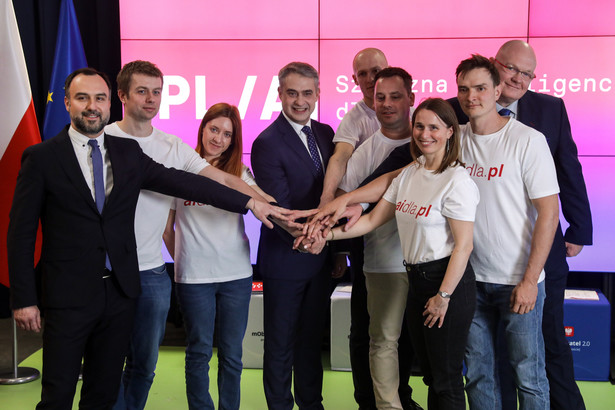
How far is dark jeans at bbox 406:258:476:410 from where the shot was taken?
2592 millimetres

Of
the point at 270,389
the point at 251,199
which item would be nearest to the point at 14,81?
the point at 251,199

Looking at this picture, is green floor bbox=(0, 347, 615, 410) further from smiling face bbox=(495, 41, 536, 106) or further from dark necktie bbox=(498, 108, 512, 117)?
smiling face bbox=(495, 41, 536, 106)

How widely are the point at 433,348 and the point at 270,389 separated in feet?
3.05

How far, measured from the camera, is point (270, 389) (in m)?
3.21

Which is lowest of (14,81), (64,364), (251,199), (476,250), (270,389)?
(270,389)

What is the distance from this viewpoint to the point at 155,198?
2994mm

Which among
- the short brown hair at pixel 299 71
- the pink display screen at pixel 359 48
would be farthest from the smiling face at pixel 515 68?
the pink display screen at pixel 359 48

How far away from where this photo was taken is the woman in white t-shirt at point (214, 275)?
3062 mm

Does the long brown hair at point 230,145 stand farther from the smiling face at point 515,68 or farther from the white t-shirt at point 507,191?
the smiling face at point 515,68

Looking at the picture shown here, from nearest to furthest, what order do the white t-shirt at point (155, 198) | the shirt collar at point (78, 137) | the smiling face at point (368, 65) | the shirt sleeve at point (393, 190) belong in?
the shirt collar at point (78, 137), the shirt sleeve at point (393, 190), the white t-shirt at point (155, 198), the smiling face at point (368, 65)

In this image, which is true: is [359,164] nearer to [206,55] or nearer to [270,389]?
[270,389]

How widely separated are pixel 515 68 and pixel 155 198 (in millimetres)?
1654

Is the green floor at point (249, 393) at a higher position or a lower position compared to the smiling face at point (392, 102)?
lower

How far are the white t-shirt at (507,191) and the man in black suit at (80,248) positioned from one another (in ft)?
4.51
